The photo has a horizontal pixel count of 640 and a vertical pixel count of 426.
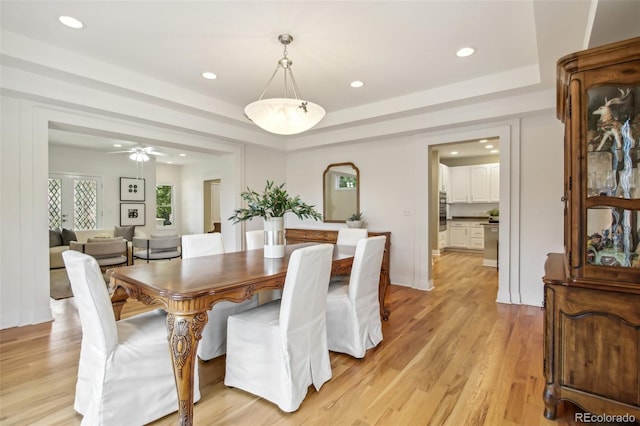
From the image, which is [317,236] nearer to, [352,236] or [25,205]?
[352,236]

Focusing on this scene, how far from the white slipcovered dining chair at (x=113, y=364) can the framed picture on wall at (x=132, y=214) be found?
7.18 metres

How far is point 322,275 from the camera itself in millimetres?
2070

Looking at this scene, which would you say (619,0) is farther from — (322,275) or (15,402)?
→ (15,402)

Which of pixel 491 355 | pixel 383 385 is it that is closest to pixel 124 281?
pixel 383 385

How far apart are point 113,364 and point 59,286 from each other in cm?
417

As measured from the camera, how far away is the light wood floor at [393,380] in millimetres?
1833

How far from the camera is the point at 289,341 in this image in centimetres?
191

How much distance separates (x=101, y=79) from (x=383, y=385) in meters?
3.70

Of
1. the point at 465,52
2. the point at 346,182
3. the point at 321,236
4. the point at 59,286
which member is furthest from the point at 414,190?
the point at 59,286

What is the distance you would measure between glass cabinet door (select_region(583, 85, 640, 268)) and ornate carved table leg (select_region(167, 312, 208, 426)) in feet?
6.95

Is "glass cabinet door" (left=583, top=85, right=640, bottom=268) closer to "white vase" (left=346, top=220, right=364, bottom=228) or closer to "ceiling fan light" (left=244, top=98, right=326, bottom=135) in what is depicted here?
"ceiling fan light" (left=244, top=98, right=326, bottom=135)

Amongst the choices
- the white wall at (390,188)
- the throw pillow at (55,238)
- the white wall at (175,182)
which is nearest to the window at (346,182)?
the white wall at (390,188)

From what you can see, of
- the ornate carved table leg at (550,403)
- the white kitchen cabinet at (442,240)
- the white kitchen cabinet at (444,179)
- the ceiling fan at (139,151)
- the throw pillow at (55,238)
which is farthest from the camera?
the white kitchen cabinet at (444,179)

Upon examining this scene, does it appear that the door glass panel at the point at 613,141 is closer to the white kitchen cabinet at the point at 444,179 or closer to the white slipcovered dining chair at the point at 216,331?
the white slipcovered dining chair at the point at 216,331
